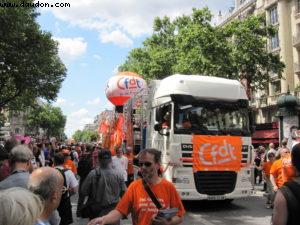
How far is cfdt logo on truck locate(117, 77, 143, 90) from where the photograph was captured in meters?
20.6

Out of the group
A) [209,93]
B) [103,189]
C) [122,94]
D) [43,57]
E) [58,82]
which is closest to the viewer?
[103,189]

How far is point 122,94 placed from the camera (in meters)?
20.9

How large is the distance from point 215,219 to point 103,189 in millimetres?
5015

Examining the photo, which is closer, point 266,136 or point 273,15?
point 266,136

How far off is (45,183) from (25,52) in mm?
28703

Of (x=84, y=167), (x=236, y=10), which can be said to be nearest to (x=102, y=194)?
(x=84, y=167)

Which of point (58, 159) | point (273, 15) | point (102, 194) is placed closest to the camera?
point (102, 194)

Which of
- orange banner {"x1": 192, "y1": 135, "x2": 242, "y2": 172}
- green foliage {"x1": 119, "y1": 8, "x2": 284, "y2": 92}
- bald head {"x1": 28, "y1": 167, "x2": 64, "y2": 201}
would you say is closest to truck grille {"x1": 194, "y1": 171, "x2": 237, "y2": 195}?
orange banner {"x1": 192, "y1": 135, "x2": 242, "y2": 172}

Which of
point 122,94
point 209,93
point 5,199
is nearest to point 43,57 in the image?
point 122,94

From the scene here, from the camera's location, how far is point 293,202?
3.52 meters

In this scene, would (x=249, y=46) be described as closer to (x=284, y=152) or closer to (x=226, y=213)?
(x=226, y=213)

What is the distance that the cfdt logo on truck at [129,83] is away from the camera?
811 inches

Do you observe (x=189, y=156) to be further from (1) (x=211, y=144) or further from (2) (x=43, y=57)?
(2) (x=43, y=57)

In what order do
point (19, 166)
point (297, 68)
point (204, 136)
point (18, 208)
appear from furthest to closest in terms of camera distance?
1. point (297, 68)
2. point (204, 136)
3. point (19, 166)
4. point (18, 208)
